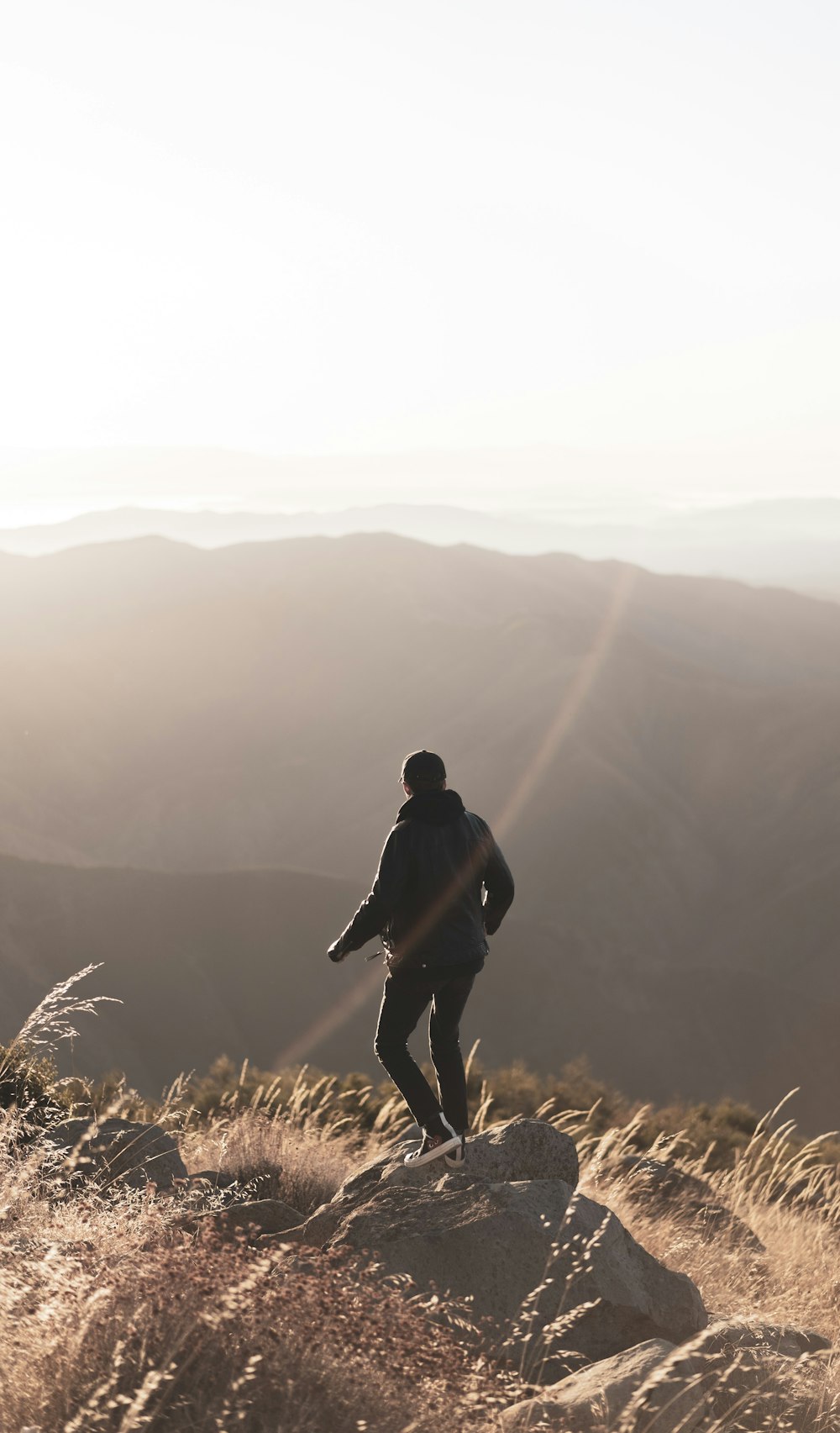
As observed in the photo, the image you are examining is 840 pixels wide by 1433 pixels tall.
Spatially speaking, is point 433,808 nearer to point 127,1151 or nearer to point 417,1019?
point 417,1019

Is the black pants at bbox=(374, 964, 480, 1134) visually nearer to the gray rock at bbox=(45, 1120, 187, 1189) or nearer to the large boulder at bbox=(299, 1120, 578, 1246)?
the large boulder at bbox=(299, 1120, 578, 1246)

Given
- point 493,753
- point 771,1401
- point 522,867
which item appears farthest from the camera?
point 493,753

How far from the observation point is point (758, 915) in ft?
187

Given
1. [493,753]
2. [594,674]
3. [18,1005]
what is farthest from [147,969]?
[594,674]

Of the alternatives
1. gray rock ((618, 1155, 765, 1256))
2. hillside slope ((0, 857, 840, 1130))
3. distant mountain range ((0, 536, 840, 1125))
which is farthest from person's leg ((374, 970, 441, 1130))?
distant mountain range ((0, 536, 840, 1125))

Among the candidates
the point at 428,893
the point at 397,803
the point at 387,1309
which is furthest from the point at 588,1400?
the point at 397,803

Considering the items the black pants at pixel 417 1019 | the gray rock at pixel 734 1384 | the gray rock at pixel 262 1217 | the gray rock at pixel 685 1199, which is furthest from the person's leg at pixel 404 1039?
the gray rock at pixel 685 1199

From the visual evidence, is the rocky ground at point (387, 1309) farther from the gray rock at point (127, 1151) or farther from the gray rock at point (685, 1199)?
the gray rock at point (685, 1199)

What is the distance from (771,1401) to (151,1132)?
11.6 ft

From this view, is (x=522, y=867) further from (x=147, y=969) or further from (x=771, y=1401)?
(x=771, y=1401)

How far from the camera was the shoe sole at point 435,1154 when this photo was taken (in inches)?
219

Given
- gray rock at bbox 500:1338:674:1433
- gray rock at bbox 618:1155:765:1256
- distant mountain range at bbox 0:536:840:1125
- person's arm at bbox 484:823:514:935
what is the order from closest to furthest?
gray rock at bbox 500:1338:674:1433, person's arm at bbox 484:823:514:935, gray rock at bbox 618:1155:765:1256, distant mountain range at bbox 0:536:840:1125

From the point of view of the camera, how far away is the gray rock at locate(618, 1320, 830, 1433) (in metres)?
3.45

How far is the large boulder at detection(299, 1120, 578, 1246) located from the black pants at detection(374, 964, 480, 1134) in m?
0.27
